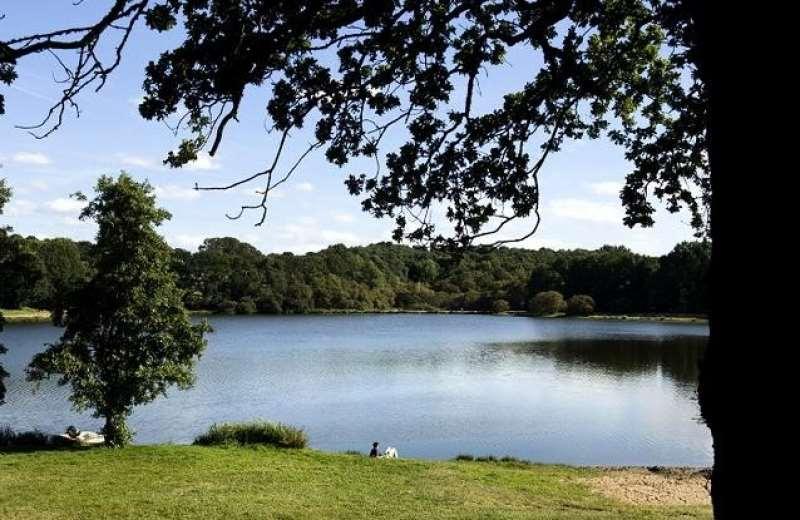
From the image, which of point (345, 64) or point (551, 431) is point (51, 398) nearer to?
point (551, 431)

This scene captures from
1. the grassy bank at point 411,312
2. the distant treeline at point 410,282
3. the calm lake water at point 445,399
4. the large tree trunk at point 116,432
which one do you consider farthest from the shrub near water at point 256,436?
the distant treeline at point 410,282

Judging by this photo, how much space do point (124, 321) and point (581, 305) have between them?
370 ft

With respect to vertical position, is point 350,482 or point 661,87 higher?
point 661,87

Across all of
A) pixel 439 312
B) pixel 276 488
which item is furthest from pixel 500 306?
pixel 276 488

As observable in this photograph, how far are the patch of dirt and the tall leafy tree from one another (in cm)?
1185

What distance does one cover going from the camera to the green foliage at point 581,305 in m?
125

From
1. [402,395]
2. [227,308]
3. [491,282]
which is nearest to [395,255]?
[491,282]

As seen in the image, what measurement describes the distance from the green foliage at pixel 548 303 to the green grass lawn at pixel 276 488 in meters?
109

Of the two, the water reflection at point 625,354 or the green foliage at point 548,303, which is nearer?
the water reflection at point 625,354

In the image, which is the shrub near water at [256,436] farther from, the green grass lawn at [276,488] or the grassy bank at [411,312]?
the grassy bank at [411,312]

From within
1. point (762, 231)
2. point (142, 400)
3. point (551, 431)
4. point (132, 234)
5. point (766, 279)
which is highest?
point (132, 234)

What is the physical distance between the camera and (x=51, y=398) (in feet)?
108

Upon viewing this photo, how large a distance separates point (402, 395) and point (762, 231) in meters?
36.2

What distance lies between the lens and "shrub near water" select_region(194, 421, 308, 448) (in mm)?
21562
